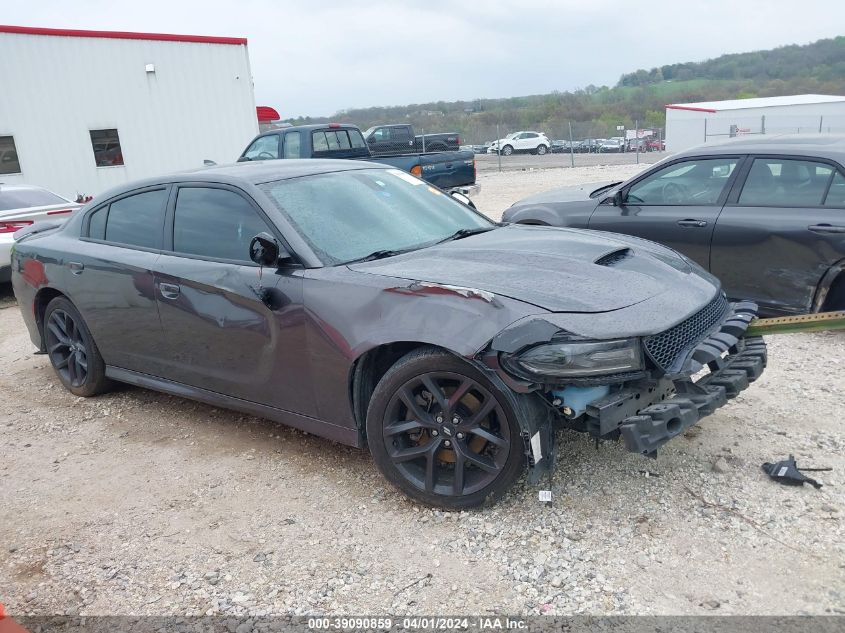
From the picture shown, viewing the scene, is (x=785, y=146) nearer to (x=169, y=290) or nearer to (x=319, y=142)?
(x=169, y=290)

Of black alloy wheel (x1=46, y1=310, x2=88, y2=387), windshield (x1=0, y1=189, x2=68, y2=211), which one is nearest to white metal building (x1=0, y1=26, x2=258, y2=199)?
windshield (x1=0, y1=189, x2=68, y2=211)

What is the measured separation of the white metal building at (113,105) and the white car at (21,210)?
7.00 metres

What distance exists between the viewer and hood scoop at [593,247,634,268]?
3459mm

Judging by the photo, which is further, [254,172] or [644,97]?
[644,97]

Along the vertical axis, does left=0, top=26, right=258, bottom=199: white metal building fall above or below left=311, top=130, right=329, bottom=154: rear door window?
above

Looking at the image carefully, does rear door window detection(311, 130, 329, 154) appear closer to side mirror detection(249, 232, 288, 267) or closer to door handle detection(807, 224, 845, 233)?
door handle detection(807, 224, 845, 233)

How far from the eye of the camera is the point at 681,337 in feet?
10.0

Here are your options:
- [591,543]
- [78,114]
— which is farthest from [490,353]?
[78,114]

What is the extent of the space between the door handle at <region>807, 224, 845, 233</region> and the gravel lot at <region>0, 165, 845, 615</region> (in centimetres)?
122

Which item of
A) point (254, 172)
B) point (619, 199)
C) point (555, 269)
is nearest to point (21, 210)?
point (254, 172)

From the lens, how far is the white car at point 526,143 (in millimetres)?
40906

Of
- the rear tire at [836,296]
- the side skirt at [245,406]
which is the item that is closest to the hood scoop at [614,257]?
the side skirt at [245,406]

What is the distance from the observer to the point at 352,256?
355 cm

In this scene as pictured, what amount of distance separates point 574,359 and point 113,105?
16.9m
